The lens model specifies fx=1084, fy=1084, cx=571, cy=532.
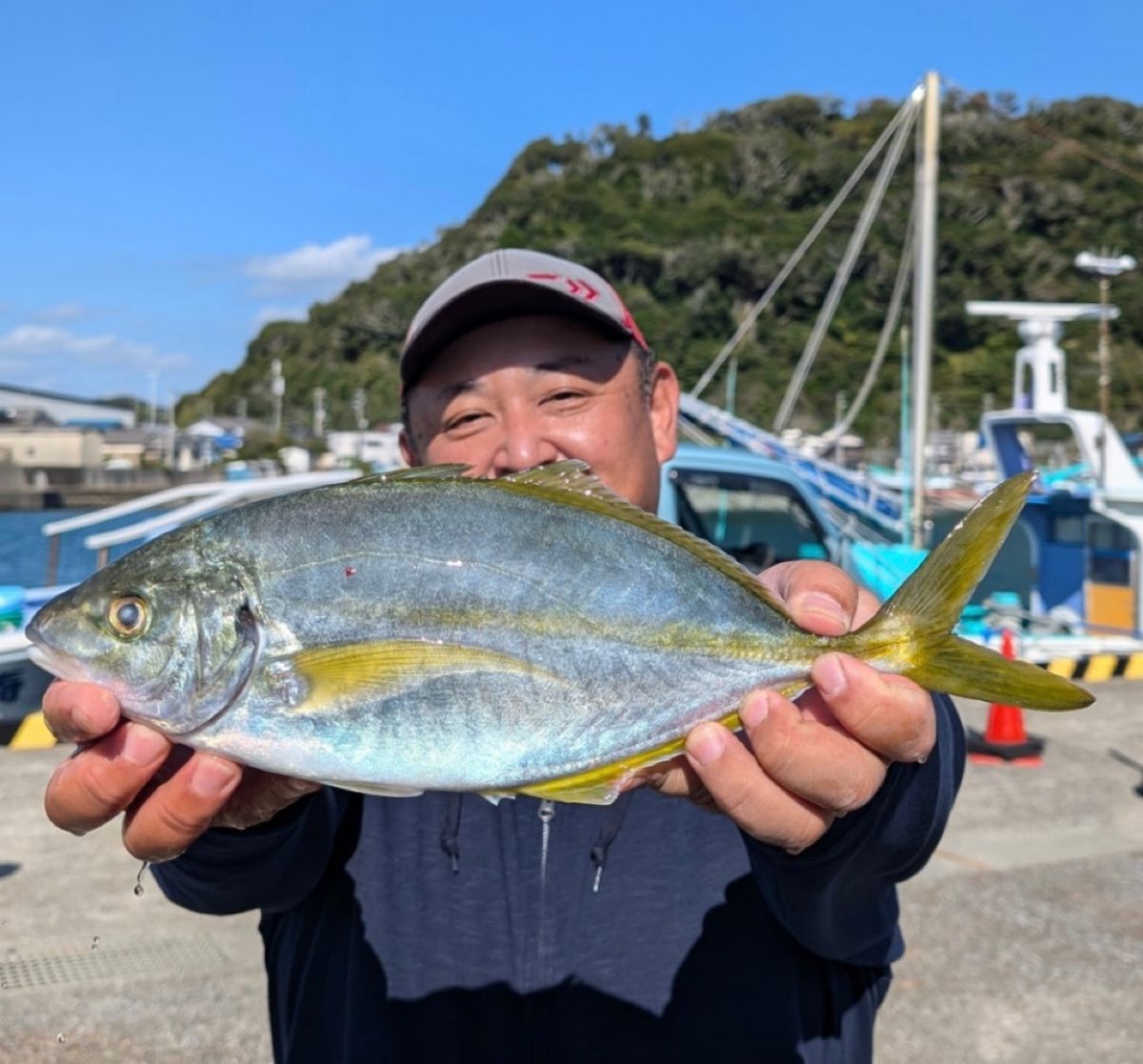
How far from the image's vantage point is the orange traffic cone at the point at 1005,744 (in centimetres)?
713

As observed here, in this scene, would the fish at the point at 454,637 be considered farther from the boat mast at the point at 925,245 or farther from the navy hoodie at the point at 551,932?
the boat mast at the point at 925,245

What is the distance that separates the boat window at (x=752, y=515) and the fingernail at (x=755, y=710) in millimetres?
5740

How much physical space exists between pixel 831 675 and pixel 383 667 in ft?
2.11

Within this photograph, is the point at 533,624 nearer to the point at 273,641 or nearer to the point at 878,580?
the point at 273,641

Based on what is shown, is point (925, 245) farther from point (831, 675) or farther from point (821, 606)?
point (831, 675)

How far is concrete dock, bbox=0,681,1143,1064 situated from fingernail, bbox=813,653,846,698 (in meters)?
2.76

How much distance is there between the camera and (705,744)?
159 cm

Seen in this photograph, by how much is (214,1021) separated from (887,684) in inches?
133

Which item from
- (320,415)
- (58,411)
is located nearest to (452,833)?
(320,415)

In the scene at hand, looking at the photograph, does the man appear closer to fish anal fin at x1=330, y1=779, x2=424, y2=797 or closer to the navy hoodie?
the navy hoodie

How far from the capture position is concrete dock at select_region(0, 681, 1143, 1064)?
12.5 ft

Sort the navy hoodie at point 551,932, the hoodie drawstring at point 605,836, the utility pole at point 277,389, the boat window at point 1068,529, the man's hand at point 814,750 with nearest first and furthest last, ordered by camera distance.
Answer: the man's hand at point 814,750 → the navy hoodie at point 551,932 → the hoodie drawstring at point 605,836 → the boat window at point 1068,529 → the utility pole at point 277,389

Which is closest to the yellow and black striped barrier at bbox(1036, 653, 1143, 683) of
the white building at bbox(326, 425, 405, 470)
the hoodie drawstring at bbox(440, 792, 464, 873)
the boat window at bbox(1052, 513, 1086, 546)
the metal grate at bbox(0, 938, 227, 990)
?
the boat window at bbox(1052, 513, 1086, 546)

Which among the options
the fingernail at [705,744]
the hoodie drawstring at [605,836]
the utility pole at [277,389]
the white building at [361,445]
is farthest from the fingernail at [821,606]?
the utility pole at [277,389]
